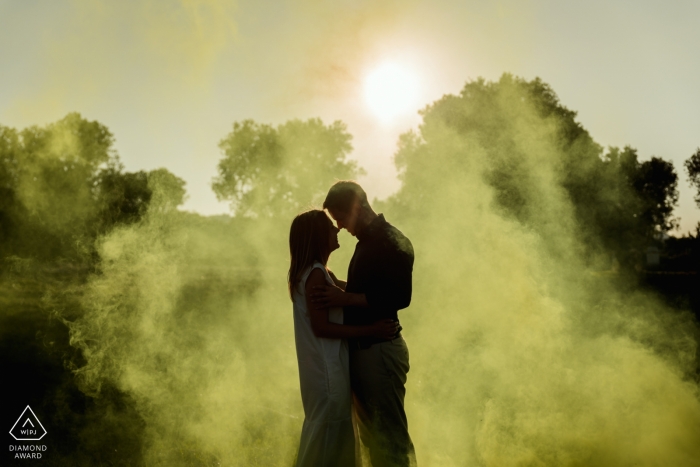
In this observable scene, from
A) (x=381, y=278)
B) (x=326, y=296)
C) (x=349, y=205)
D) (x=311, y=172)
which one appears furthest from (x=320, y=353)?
(x=311, y=172)

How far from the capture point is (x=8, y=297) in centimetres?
946

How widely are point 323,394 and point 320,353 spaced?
0.24m

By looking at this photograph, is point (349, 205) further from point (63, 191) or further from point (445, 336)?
point (63, 191)

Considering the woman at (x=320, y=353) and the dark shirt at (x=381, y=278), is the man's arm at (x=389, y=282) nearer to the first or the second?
the dark shirt at (x=381, y=278)

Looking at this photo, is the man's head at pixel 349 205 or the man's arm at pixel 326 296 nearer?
the man's arm at pixel 326 296

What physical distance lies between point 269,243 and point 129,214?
14.1 feet

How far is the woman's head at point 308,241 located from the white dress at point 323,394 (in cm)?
5

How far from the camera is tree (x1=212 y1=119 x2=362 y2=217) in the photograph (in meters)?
18.6

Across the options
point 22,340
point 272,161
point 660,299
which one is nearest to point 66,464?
point 22,340

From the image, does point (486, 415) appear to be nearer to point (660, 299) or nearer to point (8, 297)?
point (8, 297)

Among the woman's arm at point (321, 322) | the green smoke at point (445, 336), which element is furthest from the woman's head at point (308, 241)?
the green smoke at point (445, 336)

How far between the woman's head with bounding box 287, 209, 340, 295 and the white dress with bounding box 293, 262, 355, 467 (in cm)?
5

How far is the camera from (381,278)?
2822mm

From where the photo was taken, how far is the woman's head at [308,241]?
2723 millimetres
